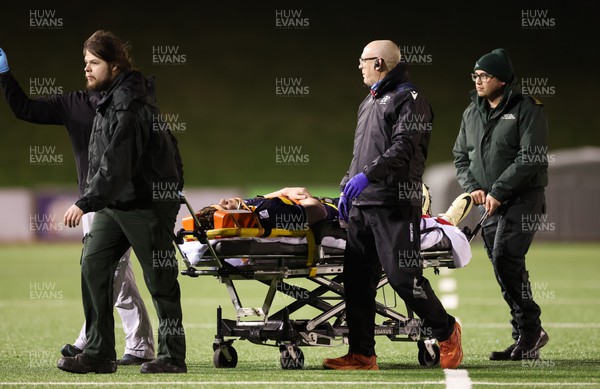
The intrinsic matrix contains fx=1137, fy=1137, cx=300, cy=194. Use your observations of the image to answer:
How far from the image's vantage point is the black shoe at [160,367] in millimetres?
7759

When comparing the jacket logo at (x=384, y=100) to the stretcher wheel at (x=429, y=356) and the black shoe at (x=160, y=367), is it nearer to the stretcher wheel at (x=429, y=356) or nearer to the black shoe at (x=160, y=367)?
the stretcher wheel at (x=429, y=356)

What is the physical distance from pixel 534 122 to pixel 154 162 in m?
3.13

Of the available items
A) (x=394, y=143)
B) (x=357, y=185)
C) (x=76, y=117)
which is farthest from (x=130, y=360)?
(x=394, y=143)

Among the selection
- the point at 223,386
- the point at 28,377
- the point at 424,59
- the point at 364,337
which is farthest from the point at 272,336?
the point at 424,59

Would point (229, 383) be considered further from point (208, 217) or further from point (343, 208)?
point (343, 208)

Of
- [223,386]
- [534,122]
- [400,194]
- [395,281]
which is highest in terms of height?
[534,122]

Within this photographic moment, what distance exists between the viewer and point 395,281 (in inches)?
306

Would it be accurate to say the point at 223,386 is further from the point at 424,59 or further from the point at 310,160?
the point at 424,59

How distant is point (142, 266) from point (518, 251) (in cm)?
306

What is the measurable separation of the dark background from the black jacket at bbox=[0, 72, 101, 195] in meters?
31.0

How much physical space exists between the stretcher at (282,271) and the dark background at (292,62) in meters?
30.9

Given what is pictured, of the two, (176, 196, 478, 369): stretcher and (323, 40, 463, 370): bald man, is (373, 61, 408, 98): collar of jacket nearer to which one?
(323, 40, 463, 370): bald man

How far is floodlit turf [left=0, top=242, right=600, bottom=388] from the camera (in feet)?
24.5

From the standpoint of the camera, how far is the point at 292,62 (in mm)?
41844
